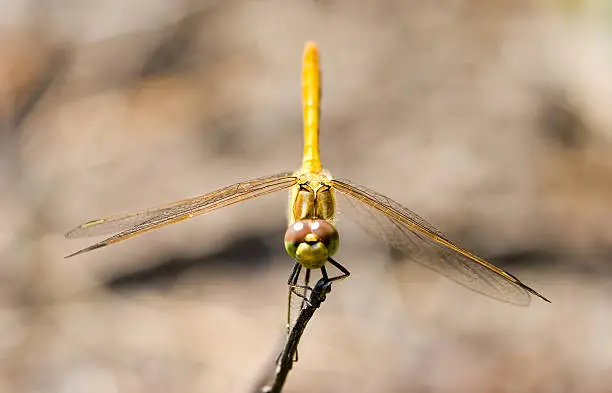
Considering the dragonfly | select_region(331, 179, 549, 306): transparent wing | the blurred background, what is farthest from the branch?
the blurred background

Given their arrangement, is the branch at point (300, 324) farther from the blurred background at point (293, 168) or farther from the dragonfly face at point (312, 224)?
the blurred background at point (293, 168)

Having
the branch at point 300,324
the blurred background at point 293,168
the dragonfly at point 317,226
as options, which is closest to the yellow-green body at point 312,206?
the dragonfly at point 317,226

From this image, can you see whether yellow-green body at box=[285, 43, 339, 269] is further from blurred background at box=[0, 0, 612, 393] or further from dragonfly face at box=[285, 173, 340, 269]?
blurred background at box=[0, 0, 612, 393]

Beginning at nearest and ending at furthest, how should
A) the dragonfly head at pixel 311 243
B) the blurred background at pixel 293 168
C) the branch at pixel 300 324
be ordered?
1. the branch at pixel 300 324
2. the dragonfly head at pixel 311 243
3. the blurred background at pixel 293 168

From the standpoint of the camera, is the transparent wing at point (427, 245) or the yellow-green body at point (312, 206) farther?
the transparent wing at point (427, 245)

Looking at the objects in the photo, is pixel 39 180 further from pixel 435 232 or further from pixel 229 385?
pixel 435 232

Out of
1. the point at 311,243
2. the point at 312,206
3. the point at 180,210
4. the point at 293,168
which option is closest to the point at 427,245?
the point at 312,206
